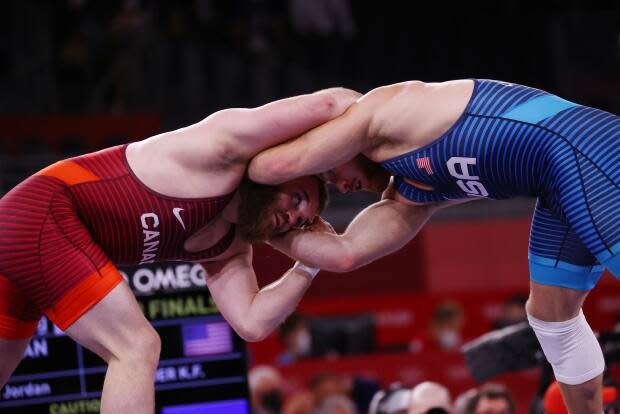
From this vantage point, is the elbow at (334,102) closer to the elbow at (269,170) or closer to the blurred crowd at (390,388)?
the elbow at (269,170)

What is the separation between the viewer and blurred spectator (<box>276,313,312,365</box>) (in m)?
7.23

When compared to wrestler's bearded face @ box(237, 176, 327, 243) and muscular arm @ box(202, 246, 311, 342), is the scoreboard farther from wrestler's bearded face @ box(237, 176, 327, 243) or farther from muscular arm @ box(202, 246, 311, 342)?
wrestler's bearded face @ box(237, 176, 327, 243)

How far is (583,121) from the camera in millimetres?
3092

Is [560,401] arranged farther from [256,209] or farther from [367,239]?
[256,209]

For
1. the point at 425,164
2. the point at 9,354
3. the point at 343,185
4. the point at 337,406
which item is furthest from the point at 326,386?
the point at 425,164

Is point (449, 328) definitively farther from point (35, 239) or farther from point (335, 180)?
point (35, 239)

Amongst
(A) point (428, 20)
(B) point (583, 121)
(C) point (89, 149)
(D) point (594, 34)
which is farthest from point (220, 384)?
(D) point (594, 34)

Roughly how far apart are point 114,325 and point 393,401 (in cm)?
156

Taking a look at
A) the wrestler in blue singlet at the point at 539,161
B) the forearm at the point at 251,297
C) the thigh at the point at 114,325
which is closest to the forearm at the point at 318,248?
the forearm at the point at 251,297

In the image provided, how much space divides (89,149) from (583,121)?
6.50m

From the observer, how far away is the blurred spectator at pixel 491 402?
4.39 m

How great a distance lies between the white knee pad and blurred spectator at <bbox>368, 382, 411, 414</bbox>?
85 cm

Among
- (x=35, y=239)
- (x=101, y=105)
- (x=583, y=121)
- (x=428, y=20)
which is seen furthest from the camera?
(x=428, y=20)

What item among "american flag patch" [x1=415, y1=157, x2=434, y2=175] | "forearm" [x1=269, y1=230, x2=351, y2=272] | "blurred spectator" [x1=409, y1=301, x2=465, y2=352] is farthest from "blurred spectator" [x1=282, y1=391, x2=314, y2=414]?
"american flag patch" [x1=415, y1=157, x2=434, y2=175]
